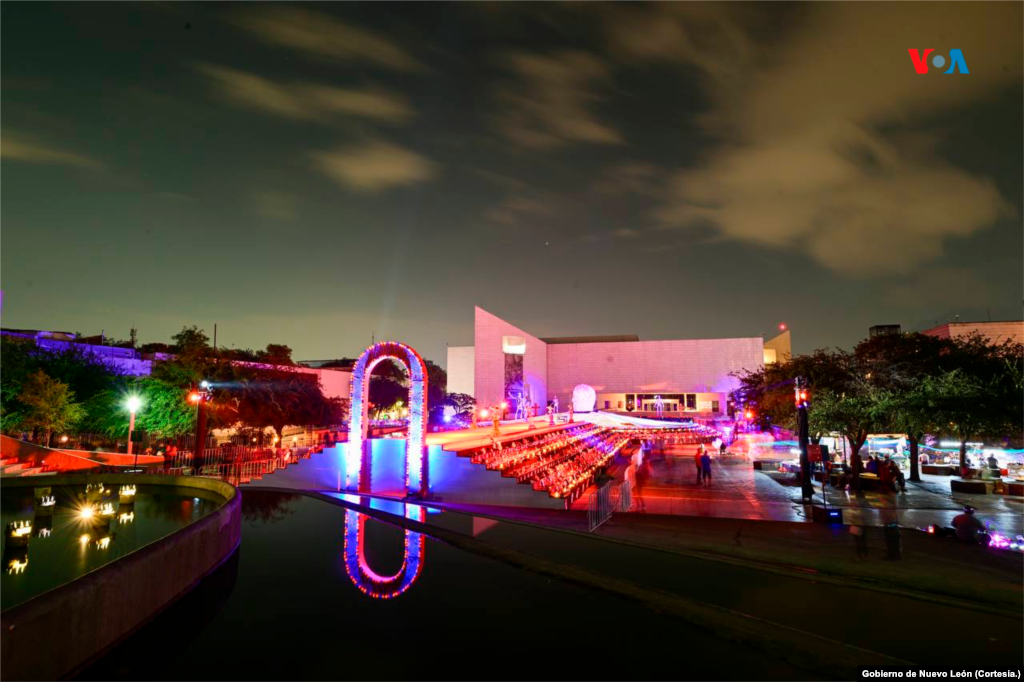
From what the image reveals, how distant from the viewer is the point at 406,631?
6590 millimetres

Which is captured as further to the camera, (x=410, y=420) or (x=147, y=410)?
(x=147, y=410)

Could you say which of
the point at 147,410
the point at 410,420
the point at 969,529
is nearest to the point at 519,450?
the point at 410,420

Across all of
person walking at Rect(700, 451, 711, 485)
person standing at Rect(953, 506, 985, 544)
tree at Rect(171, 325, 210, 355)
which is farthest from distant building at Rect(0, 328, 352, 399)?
person standing at Rect(953, 506, 985, 544)

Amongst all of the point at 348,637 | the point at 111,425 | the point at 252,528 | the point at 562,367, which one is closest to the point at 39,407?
the point at 111,425

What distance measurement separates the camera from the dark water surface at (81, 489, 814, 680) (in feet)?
18.5

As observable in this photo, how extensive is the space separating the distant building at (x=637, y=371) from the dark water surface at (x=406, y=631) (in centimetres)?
6561

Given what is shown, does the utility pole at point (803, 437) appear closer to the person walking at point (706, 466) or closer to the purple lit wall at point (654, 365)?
the person walking at point (706, 466)

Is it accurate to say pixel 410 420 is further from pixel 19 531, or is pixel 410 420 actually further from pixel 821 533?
pixel 821 533

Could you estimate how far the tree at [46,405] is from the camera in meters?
23.8

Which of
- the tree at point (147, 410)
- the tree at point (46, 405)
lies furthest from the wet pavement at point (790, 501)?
the tree at point (46, 405)

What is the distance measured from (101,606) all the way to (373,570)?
4.05 meters

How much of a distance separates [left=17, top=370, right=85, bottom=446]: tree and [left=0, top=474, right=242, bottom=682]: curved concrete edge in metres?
22.0

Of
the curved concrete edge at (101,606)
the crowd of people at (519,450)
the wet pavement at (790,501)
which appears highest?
the crowd of people at (519,450)

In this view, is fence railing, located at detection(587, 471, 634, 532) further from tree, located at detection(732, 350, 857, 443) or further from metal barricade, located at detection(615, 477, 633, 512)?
tree, located at detection(732, 350, 857, 443)
